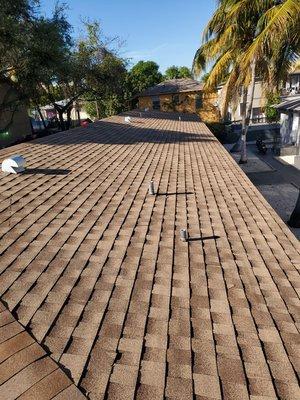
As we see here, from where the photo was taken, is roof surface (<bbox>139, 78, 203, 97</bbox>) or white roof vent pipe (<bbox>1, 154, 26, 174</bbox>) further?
roof surface (<bbox>139, 78, 203, 97</bbox>)

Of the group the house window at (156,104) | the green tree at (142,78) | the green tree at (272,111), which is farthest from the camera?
the green tree at (142,78)

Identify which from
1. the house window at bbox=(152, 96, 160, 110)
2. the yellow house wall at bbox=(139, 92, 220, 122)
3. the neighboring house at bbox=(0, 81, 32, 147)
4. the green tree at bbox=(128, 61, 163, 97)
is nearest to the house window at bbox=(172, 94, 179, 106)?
the yellow house wall at bbox=(139, 92, 220, 122)

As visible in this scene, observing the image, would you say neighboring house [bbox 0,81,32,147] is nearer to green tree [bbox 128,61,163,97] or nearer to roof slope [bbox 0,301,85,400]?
green tree [bbox 128,61,163,97]

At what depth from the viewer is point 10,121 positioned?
29750mm

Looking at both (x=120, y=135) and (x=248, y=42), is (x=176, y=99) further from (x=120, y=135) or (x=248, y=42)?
(x=120, y=135)

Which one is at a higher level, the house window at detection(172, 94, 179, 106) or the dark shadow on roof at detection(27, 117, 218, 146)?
the house window at detection(172, 94, 179, 106)

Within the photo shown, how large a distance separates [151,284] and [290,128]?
25.7 metres

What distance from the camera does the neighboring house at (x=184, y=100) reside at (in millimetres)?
41419

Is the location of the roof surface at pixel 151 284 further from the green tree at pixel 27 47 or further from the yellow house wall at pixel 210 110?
the yellow house wall at pixel 210 110

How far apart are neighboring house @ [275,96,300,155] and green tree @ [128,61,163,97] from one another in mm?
25983

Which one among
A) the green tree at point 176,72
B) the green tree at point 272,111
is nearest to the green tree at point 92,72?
the green tree at point 272,111

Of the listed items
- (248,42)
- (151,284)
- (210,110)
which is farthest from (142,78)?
(151,284)

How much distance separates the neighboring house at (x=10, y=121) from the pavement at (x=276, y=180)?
20323 mm

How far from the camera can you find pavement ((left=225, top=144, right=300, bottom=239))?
1574 centimetres
